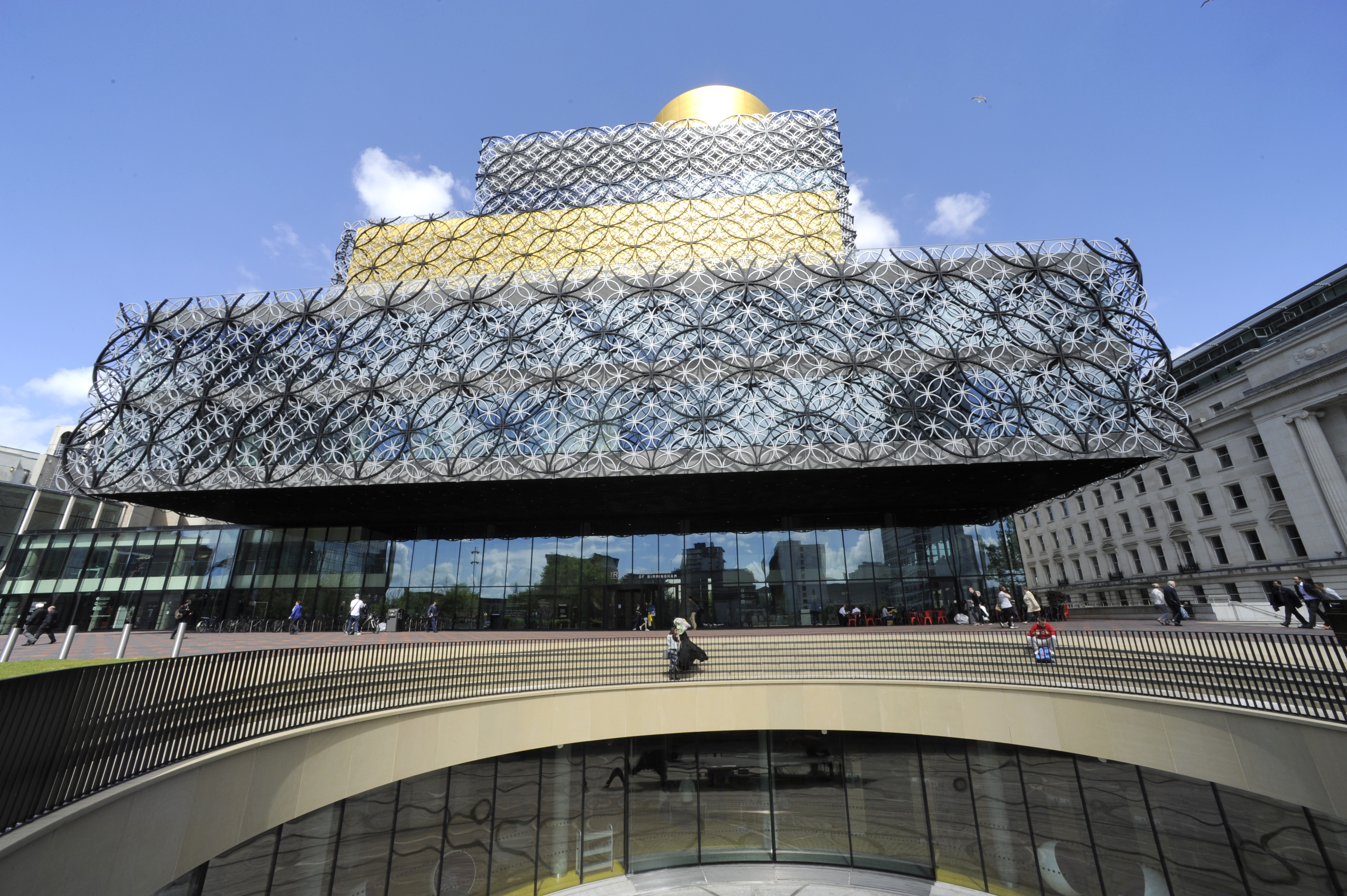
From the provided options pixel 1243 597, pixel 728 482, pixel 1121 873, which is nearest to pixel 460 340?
pixel 728 482

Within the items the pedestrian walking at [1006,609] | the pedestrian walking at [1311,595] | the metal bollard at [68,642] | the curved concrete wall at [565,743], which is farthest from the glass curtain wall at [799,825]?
the metal bollard at [68,642]

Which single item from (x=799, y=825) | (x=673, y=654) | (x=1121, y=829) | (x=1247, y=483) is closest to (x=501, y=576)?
(x=673, y=654)

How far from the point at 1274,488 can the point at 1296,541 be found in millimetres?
3718

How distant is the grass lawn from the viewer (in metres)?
9.98

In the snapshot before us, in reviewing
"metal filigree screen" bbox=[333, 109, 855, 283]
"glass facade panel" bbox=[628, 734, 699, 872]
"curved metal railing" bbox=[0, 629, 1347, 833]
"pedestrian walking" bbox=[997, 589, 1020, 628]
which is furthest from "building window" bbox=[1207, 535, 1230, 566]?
"glass facade panel" bbox=[628, 734, 699, 872]

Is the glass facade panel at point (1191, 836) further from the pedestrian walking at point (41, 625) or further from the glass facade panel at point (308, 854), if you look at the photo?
the pedestrian walking at point (41, 625)

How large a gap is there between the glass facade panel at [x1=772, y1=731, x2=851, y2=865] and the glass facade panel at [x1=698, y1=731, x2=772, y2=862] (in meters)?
0.36

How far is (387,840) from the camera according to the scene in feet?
44.7

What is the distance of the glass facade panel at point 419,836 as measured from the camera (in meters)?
13.8

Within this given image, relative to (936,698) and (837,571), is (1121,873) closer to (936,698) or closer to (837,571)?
(936,698)

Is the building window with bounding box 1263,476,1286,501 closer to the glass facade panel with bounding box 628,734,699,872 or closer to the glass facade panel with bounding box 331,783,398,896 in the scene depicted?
the glass facade panel with bounding box 628,734,699,872

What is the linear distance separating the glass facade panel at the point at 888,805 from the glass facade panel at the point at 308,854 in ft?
45.0

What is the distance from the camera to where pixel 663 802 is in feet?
57.9

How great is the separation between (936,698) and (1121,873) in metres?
5.70
